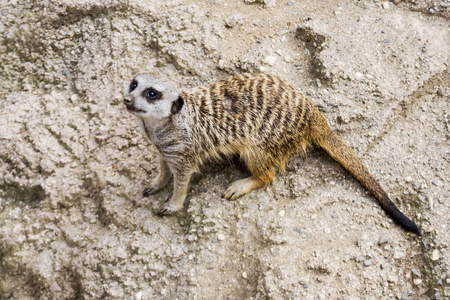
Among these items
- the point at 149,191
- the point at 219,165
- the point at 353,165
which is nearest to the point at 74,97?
the point at 149,191

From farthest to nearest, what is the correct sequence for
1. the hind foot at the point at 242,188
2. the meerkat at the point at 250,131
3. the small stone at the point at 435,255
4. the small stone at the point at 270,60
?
the small stone at the point at 270,60, the hind foot at the point at 242,188, the meerkat at the point at 250,131, the small stone at the point at 435,255

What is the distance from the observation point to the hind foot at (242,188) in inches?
88.8

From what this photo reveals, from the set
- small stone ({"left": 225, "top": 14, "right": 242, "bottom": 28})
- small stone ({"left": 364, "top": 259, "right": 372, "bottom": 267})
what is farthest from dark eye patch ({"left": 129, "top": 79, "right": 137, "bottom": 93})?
small stone ({"left": 364, "top": 259, "right": 372, "bottom": 267})

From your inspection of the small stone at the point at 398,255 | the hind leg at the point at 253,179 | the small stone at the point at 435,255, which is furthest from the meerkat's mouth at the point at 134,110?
the small stone at the point at 435,255

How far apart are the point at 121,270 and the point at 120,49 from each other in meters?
1.44

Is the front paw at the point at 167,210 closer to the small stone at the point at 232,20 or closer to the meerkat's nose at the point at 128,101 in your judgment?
the meerkat's nose at the point at 128,101

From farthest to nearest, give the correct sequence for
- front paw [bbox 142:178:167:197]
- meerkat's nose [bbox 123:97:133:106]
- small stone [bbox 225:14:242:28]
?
small stone [bbox 225:14:242:28], front paw [bbox 142:178:167:197], meerkat's nose [bbox 123:97:133:106]

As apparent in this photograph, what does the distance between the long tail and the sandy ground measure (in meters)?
0.06

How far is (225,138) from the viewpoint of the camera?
7.07 feet

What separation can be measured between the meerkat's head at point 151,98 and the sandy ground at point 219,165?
60 centimetres

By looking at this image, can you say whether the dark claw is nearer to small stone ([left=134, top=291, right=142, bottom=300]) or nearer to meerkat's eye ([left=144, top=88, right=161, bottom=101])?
small stone ([left=134, top=291, right=142, bottom=300])

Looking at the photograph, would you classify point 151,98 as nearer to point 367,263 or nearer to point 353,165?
point 353,165

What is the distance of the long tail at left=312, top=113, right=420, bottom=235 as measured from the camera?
2.05m

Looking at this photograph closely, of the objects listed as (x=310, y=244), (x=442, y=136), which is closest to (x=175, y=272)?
(x=310, y=244)
